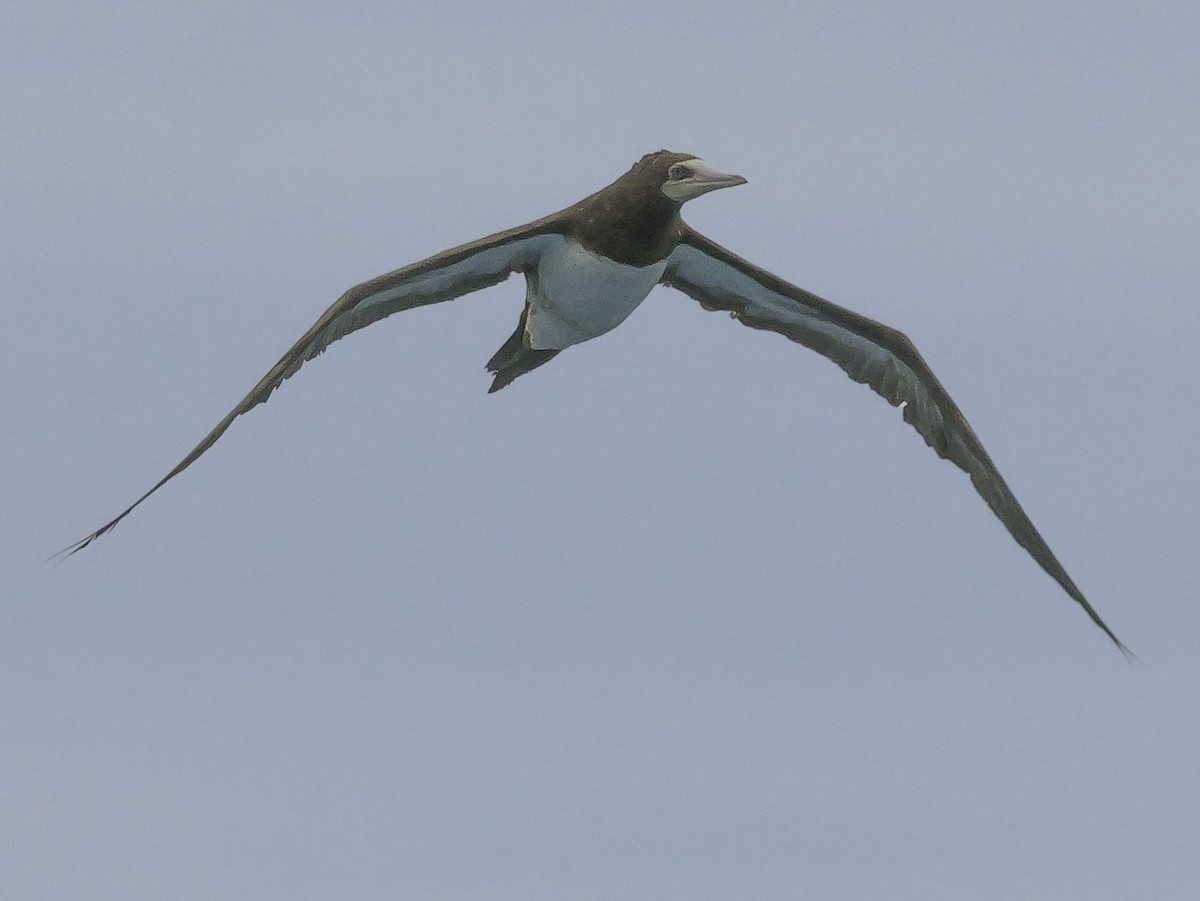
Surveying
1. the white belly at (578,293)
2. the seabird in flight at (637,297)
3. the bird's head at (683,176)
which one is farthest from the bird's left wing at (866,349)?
the bird's head at (683,176)

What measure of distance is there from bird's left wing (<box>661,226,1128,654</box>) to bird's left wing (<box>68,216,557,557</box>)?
6.59 feet

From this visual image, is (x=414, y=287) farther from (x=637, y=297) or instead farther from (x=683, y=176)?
(x=683, y=176)

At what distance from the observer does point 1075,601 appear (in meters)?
22.0

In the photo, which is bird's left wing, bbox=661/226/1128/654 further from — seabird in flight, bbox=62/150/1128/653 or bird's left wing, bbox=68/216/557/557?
bird's left wing, bbox=68/216/557/557

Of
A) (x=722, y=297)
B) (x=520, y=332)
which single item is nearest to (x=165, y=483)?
(x=520, y=332)

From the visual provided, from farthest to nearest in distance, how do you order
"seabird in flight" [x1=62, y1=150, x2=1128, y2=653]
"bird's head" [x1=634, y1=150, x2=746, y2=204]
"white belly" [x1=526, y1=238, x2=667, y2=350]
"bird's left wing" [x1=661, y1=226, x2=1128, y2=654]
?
"bird's left wing" [x1=661, y1=226, x2=1128, y2=654]
"white belly" [x1=526, y1=238, x2=667, y2=350]
"seabird in flight" [x1=62, y1=150, x2=1128, y2=653]
"bird's head" [x1=634, y1=150, x2=746, y2=204]

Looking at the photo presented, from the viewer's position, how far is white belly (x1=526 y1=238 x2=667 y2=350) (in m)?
20.5

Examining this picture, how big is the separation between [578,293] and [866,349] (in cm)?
427

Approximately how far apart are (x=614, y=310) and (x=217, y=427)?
4.77 metres

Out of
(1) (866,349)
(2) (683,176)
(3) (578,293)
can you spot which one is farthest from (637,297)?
(1) (866,349)

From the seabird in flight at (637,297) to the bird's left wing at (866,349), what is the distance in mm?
16

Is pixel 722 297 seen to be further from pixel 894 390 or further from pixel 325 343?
pixel 325 343

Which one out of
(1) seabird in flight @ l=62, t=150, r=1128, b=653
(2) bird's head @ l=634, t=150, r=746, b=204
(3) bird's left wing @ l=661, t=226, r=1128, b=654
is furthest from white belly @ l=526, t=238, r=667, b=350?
(3) bird's left wing @ l=661, t=226, r=1128, b=654

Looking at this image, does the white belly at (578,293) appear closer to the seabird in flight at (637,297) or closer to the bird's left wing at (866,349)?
the seabird in flight at (637,297)
